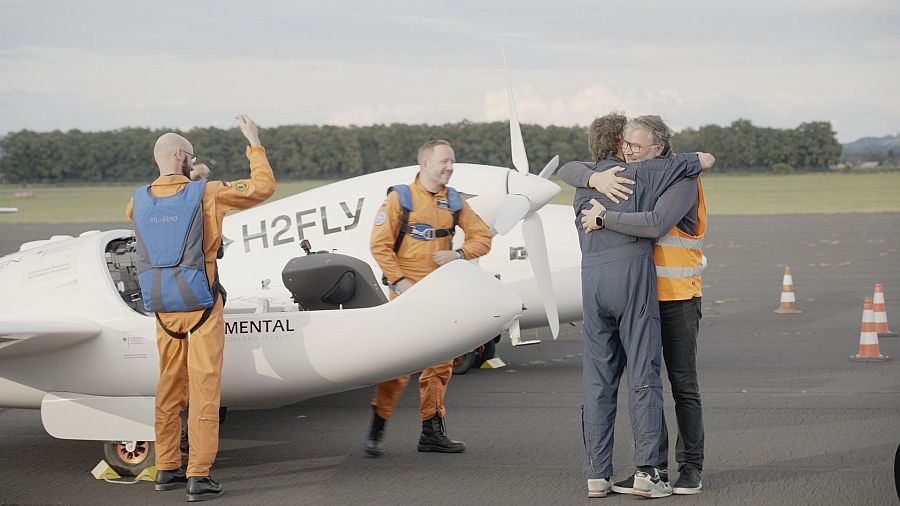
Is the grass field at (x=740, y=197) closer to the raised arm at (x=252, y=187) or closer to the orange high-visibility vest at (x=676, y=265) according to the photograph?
the raised arm at (x=252, y=187)

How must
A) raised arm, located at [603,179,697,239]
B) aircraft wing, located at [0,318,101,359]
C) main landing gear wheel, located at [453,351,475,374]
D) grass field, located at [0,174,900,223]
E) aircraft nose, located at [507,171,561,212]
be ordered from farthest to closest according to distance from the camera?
grass field, located at [0,174,900,223] < main landing gear wheel, located at [453,351,475,374] < aircraft nose, located at [507,171,561,212] < aircraft wing, located at [0,318,101,359] < raised arm, located at [603,179,697,239]

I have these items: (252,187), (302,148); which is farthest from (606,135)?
(302,148)

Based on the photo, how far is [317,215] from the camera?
9656mm

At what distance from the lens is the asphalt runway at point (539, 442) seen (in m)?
6.11

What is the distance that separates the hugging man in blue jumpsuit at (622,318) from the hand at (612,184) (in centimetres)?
3

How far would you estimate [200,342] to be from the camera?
6000 mm

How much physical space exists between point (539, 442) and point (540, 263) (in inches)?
96.2

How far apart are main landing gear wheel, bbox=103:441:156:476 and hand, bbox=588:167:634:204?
118 inches

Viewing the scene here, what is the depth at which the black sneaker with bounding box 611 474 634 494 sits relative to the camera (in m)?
5.92

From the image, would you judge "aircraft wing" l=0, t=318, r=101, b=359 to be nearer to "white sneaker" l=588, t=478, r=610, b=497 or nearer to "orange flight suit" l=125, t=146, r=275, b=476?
"orange flight suit" l=125, t=146, r=275, b=476

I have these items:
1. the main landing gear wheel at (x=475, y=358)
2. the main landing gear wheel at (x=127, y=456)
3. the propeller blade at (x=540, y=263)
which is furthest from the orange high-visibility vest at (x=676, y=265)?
the main landing gear wheel at (x=475, y=358)

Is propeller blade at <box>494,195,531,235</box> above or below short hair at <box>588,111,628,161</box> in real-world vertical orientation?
below

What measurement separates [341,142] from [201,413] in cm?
7269

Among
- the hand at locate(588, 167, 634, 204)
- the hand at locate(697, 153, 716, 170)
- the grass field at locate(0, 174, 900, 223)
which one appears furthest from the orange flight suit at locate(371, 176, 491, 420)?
the grass field at locate(0, 174, 900, 223)
